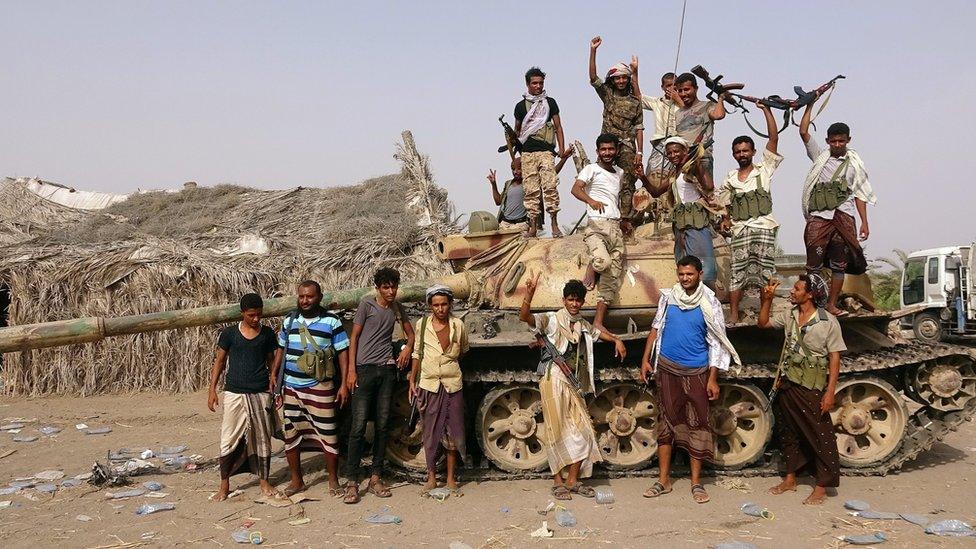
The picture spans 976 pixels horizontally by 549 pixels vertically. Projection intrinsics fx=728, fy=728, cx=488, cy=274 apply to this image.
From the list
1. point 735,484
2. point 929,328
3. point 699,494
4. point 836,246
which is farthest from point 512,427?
point 929,328

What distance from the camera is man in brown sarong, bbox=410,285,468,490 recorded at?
6.46m

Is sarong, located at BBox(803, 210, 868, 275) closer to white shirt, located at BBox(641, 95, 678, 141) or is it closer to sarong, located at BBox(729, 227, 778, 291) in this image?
sarong, located at BBox(729, 227, 778, 291)

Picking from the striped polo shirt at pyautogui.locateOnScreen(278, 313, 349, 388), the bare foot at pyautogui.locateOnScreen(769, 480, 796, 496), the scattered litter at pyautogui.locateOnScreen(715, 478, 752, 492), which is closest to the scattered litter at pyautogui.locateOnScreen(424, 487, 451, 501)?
the striped polo shirt at pyautogui.locateOnScreen(278, 313, 349, 388)

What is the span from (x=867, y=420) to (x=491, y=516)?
3934mm

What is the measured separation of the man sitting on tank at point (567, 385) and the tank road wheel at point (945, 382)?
330cm

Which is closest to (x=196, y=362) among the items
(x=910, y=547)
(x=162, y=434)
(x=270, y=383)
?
(x=162, y=434)

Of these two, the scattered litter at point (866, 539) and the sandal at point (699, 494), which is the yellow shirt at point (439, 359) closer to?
the sandal at point (699, 494)

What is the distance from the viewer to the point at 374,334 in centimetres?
657

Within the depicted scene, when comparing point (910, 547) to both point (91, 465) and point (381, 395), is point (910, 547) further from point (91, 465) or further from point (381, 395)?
point (91, 465)

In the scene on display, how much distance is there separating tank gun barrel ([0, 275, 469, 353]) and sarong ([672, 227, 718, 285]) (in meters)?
2.42

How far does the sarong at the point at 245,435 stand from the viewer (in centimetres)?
640

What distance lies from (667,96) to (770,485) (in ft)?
14.6

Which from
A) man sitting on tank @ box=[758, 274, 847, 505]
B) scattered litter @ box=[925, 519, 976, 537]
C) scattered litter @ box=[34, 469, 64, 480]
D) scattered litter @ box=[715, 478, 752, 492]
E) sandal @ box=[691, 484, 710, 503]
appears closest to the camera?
scattered litter @ box=[925, 519, 976, 537]

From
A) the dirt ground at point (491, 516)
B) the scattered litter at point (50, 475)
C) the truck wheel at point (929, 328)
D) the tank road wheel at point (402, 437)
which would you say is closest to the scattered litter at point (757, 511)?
the dirt ground at point (491, 516)
